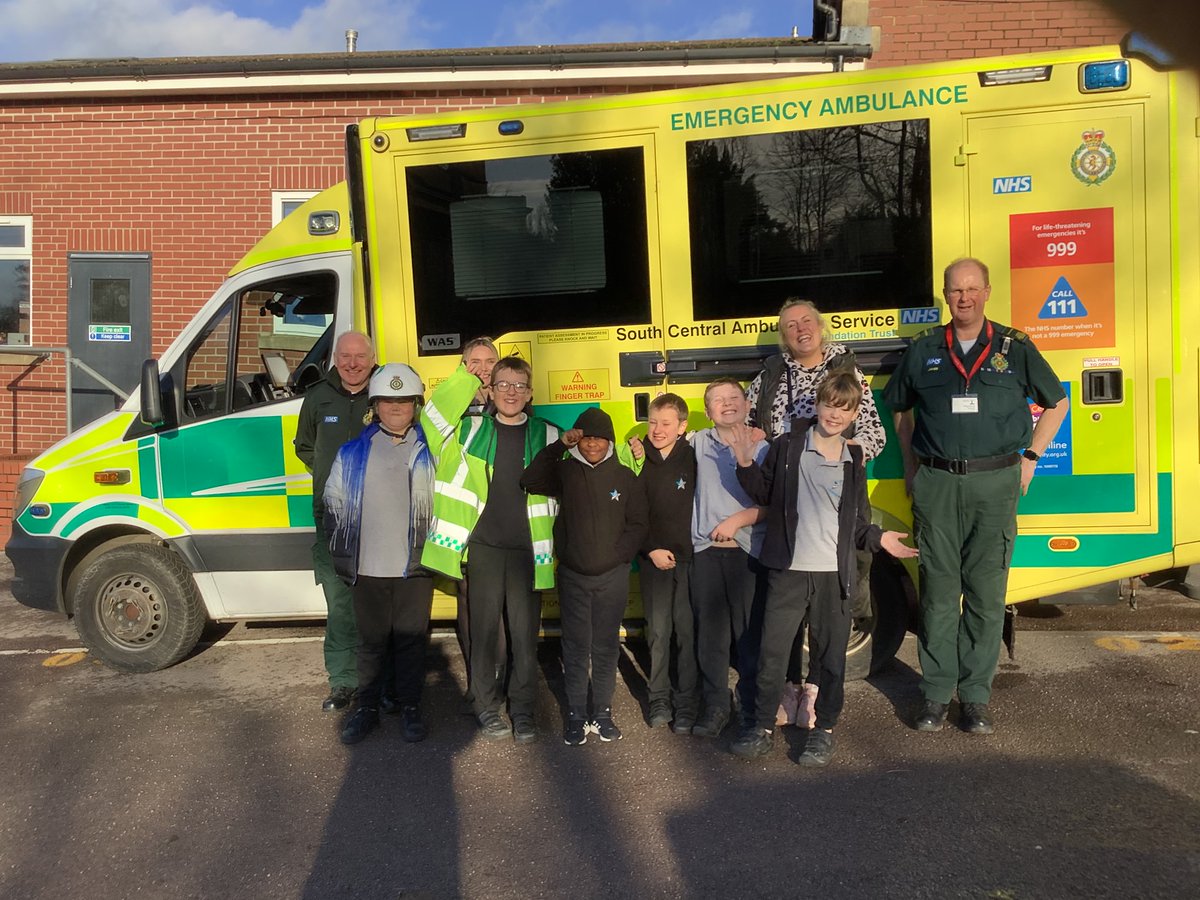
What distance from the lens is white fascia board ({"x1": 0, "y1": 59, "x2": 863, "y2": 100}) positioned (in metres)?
9.84

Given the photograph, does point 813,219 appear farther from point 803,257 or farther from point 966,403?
point 966,403

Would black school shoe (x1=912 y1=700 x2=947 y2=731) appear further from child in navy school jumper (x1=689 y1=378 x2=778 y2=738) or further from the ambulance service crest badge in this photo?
the ambulance service crest badge

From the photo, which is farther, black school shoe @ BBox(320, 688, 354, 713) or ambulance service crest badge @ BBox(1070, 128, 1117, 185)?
black school shoe @ BBox(320, 688, 354, 713)

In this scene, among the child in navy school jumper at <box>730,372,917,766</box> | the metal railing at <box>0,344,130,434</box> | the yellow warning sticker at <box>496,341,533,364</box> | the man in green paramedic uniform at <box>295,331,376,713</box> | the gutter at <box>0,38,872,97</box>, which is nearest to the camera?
the child in navy school jumper at <box>730,372,917,766</box>

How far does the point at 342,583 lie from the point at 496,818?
5.32ft

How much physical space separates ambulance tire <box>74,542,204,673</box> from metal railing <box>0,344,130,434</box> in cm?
503

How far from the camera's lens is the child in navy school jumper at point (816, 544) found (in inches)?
159

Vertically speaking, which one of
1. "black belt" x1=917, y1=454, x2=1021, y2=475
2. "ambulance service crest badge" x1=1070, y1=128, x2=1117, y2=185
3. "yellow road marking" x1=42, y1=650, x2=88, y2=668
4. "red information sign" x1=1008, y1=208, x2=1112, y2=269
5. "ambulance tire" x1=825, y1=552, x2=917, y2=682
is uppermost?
"ambulance service crest badge" x1=1070, y1=128, x2=1117, y2=185

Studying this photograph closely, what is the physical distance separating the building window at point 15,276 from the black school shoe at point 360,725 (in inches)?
327

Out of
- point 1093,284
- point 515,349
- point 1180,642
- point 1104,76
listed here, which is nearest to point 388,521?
point 515,349

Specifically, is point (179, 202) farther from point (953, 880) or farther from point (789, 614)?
point (953, 880)

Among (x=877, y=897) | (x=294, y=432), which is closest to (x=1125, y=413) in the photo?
(x=877, y=897)

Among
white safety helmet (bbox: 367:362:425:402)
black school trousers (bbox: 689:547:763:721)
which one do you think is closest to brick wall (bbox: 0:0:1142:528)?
white safety helmet (bbox: 367:362:425:402)

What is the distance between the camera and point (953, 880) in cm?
317
